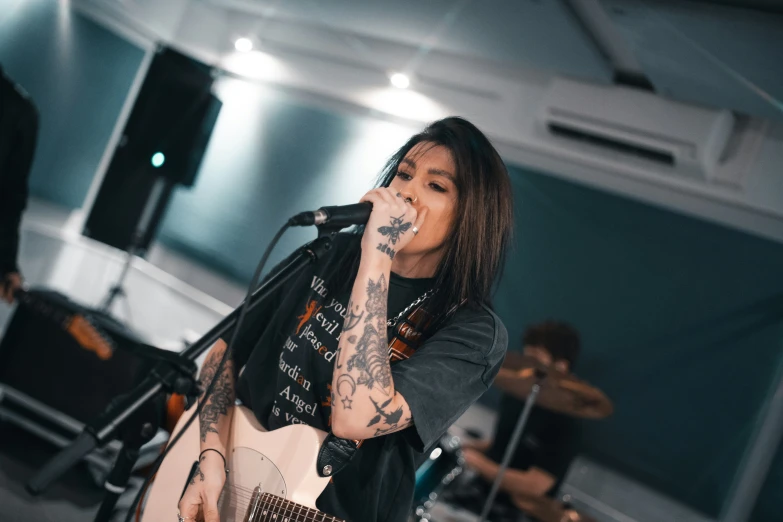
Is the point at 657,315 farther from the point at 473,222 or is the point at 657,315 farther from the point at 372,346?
the point at 372,346

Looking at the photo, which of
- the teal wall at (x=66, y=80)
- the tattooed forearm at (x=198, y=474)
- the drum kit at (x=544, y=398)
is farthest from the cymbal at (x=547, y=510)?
the teal wall at (x=66, y=80)

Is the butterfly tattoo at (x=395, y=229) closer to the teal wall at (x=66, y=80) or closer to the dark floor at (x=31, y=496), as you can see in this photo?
the dark floor at (x=31, y=496)

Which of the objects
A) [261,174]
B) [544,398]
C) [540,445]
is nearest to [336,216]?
[544,398]

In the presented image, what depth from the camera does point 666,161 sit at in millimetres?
3457

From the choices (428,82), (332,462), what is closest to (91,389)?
(332,462)

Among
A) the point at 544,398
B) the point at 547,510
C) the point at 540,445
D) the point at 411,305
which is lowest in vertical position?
the point at 547,510

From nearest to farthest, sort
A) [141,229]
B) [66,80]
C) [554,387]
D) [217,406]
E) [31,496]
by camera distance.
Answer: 1. [217,406]
2. [31,496]
3. [554,387]
4. [66,80]
5. [141,229]

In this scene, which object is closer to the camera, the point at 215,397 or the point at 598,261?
the point at 215,397

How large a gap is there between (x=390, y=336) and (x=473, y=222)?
299mm

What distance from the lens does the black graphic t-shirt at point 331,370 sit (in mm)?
1252

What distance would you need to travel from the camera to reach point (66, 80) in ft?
14.4

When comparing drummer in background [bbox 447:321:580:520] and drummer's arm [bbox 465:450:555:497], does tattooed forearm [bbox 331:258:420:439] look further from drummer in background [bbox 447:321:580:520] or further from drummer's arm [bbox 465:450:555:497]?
drummer's arm [bbox 465:450:555:497]

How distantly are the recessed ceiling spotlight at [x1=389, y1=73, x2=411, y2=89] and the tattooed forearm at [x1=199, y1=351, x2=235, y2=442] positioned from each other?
125 inches

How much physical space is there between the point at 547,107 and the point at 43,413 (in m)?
3.03
